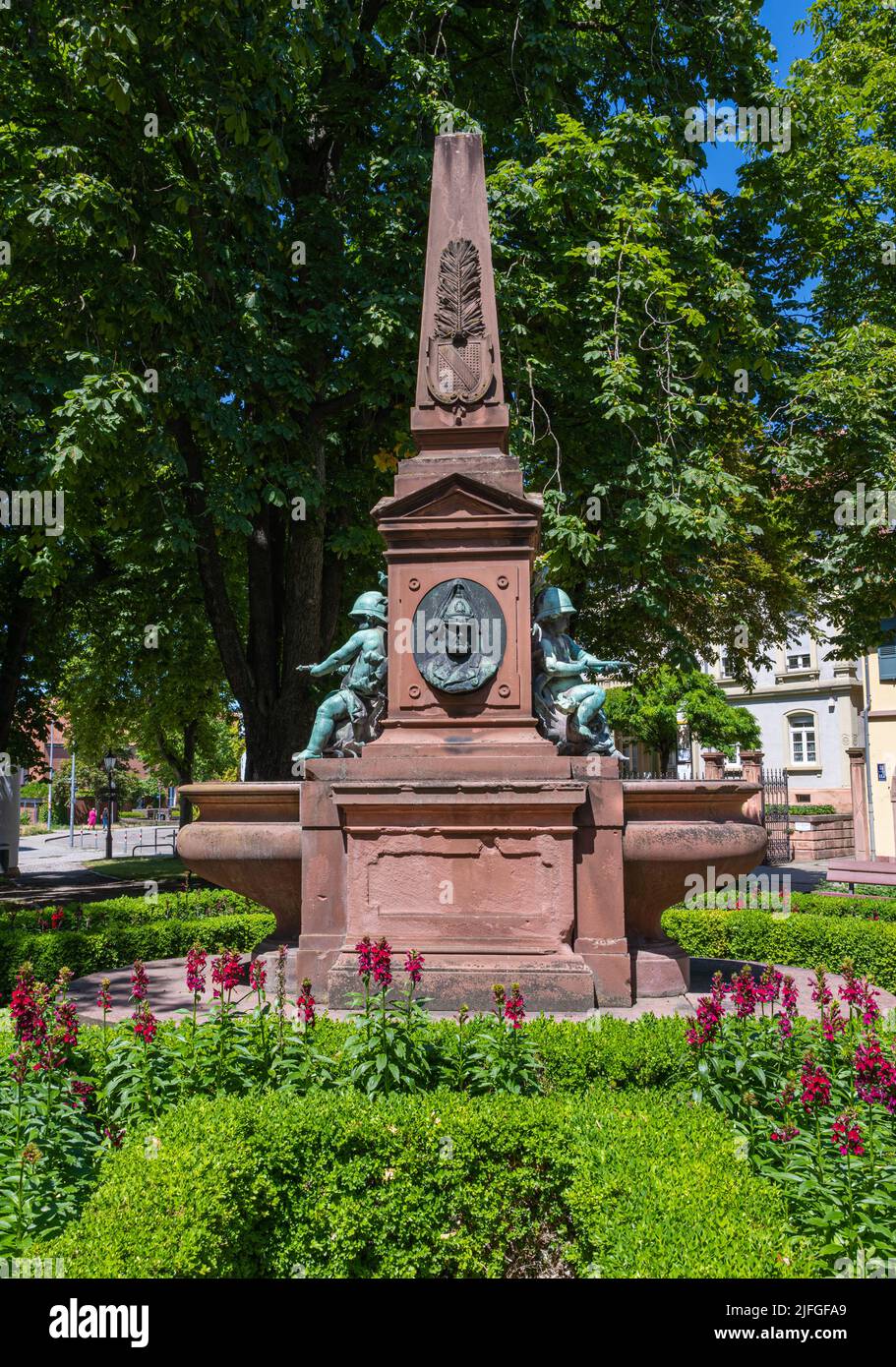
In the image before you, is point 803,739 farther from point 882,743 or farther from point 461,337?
point 461,337

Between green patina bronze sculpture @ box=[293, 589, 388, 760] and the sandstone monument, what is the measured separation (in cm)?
2

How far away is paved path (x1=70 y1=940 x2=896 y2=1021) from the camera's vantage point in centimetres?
684

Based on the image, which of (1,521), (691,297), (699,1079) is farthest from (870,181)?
(699,1079)

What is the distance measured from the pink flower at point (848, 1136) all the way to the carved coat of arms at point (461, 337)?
21.3 feet

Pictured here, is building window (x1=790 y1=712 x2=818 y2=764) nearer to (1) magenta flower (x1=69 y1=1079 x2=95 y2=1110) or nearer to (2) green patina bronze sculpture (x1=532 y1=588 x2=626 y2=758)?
(2) green patina bronze sculpture (x1=532 y1=588 x2=626 y2=758)

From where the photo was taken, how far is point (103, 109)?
12.1m

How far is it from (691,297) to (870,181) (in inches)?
196

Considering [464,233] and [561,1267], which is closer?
[561,1267]

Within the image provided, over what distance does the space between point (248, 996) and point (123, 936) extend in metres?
3.78

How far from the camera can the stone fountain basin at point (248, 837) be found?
308 inches

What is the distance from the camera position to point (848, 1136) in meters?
3.71

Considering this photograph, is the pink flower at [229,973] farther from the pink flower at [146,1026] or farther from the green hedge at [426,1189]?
the green hedge at [426,1189]
